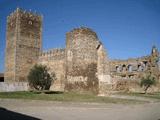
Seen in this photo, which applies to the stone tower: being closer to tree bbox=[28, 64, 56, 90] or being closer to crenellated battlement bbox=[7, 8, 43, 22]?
crenellated battlement bbox=[7, 8, 43, 22]

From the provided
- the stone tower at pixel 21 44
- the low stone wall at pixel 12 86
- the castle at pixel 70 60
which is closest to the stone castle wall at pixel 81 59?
the castle at pixel 70 60

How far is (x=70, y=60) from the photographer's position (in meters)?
27.5

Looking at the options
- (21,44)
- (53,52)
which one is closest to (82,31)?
(53,52)

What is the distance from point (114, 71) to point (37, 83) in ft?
100

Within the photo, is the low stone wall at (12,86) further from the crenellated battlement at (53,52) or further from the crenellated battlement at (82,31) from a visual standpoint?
the crenellated battlement at (82,31)

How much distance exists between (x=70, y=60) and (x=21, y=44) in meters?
18.6

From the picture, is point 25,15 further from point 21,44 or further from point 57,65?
point 57,65

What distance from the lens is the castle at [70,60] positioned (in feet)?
88.3

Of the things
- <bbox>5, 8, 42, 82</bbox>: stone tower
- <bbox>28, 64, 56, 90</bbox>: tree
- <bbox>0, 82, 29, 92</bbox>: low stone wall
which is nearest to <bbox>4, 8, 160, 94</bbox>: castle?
<bbox>5, 8, 42, 82</bbox>: stone tower

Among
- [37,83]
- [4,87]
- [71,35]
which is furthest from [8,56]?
[71,35]

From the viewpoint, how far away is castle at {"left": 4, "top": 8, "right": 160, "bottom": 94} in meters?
26.9

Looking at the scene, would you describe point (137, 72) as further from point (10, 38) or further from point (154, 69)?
point (10, 38)

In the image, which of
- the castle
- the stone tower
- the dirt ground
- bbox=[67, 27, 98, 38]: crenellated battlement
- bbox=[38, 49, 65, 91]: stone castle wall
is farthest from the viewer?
the stone tower

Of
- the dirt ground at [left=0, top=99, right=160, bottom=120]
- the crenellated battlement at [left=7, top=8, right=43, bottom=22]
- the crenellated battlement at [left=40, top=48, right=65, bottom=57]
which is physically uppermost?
the crenellated battlement at [left=7, top=8, right=43, bottom=22]
